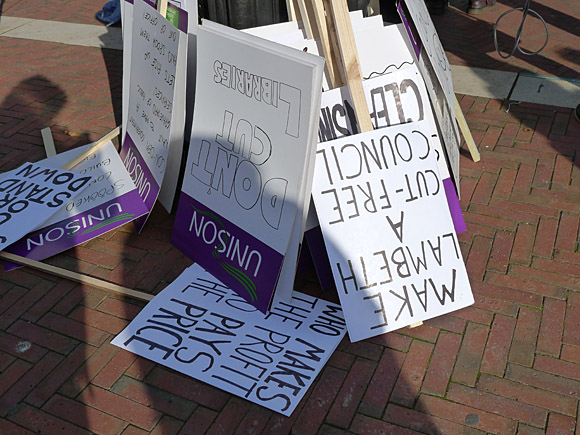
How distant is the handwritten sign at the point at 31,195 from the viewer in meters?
3.81

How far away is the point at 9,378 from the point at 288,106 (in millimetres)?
1861

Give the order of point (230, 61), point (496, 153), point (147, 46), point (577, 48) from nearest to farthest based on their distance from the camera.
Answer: point (230, 61)
point (147, 46)
point (496, 153)
point (577, 48)

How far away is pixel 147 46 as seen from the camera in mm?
4078

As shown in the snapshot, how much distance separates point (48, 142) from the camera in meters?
4.89

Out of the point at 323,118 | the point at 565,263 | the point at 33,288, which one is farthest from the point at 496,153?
the point at 33,288

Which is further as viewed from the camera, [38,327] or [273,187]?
[38,327]

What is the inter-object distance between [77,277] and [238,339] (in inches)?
43.4

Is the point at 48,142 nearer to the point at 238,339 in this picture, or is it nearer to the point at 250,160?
the point at 250,160

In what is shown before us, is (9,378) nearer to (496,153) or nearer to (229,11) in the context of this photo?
(229,11)

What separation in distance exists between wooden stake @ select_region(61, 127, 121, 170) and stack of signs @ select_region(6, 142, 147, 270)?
0.18ft

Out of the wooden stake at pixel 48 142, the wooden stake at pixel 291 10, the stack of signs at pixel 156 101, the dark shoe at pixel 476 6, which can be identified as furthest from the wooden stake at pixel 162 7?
the dark shoe at pixel 476 6

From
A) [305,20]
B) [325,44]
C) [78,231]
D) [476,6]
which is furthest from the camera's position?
[476,6]

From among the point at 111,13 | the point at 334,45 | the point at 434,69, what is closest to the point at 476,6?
the point at 434,69

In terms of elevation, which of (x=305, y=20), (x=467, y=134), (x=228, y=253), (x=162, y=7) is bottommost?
(x=228, y=253)
